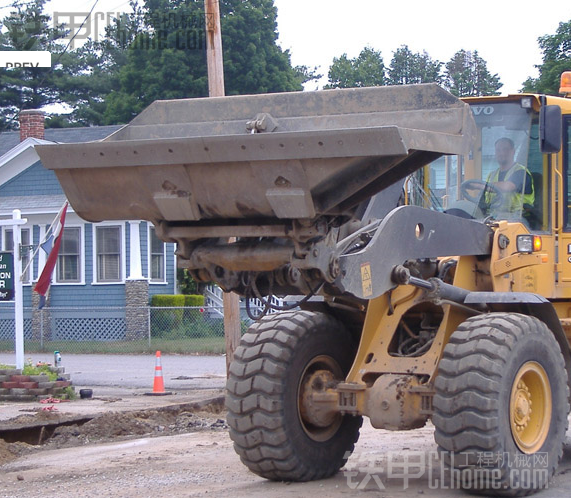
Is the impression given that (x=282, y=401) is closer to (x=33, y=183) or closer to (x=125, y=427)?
(x=125, y=427)

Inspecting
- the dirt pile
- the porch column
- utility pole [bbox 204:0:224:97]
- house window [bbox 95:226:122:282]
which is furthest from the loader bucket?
house window [bbox 95:226:122:282]

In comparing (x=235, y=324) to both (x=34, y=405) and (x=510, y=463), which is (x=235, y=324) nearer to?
(x=34, y=405)

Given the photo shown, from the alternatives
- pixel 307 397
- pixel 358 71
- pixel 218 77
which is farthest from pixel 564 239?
pixel 358 71

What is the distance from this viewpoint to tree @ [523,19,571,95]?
3834 centimetres

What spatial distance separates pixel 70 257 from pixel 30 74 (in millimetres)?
30265

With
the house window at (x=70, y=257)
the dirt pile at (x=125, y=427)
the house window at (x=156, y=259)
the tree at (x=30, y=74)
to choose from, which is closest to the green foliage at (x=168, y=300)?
the house window at (x=156, y=259)

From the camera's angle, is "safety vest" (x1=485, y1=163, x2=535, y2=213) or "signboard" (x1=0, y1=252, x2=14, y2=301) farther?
"signboard" (x1=0, y1=252, x2=14, y2=301)

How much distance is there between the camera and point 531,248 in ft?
27.0

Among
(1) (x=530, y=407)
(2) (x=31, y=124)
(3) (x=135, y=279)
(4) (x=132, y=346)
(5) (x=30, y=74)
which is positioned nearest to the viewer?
(1) (x=530, y=407)

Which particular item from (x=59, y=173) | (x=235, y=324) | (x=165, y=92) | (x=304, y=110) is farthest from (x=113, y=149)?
(x=165, y=92)

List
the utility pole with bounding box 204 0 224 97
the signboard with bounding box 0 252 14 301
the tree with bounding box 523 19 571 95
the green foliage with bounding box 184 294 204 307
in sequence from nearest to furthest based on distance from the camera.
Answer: the utility pole with bounding box 204 0 224 97
the signboard with bounding box 0 252 14 301
the green foliage with bounding box 184 294 204 307
the tree with bounding box 523 19 571 95

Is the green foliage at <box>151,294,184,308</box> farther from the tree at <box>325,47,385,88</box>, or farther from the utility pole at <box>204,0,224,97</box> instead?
the tree at <box>325,47,385,88</box>

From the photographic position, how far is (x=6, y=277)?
1583cm

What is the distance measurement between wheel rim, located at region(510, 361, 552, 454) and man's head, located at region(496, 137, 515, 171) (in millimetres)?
1966
